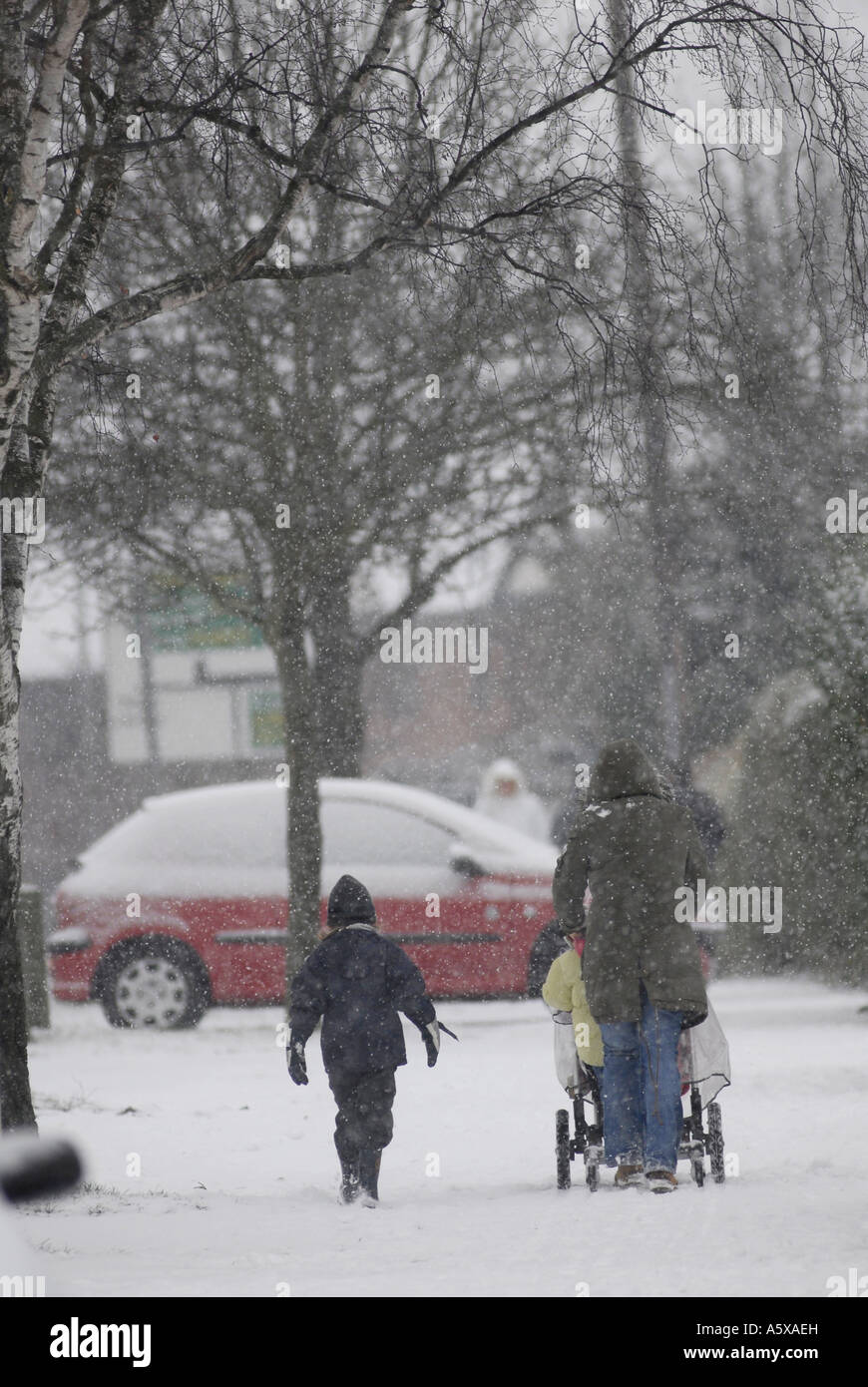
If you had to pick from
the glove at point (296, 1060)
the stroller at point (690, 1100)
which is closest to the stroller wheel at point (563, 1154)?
the stroller at point (690, 1100)

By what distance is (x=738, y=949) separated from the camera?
13133 millimetres

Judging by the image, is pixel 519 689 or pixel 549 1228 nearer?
pixel 549 1228

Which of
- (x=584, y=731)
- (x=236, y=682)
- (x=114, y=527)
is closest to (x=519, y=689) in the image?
(x=584, y=731)

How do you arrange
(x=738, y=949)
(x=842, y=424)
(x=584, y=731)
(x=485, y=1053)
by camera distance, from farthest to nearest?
(x=584, y=731) → (x=842, y=424) → (x=738, y=949) → (x=485, y=1053)

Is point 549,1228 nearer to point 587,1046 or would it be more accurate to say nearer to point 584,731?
point 587,1046

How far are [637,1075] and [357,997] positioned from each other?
1.07 m

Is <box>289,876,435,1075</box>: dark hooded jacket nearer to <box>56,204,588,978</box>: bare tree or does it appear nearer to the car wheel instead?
<box>56,204,588,978</box>: bare tree

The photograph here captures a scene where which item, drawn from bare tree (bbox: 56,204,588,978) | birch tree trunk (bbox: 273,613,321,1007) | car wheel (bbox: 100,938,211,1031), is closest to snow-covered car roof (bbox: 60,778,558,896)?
car wheel (bbox: 100,938,211,1031)

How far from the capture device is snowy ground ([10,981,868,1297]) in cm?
447

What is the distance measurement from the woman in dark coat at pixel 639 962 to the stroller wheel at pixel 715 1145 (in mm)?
126

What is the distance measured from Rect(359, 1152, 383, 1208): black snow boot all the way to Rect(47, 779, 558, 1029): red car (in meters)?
5.16

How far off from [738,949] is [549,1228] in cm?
828

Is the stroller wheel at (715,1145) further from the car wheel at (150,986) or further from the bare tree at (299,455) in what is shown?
the car wheel at (150,986)

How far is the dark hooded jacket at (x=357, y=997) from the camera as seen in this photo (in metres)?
6.00
